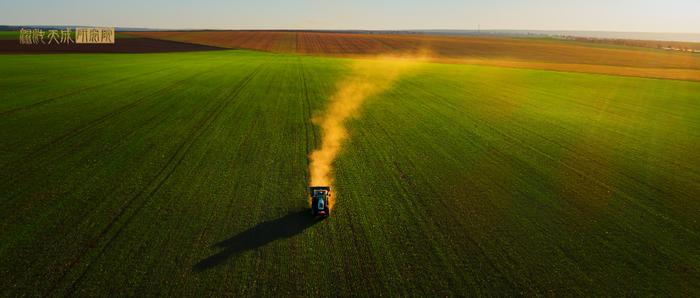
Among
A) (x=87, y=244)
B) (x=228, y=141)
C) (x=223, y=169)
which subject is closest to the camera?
(x=87, y=244)

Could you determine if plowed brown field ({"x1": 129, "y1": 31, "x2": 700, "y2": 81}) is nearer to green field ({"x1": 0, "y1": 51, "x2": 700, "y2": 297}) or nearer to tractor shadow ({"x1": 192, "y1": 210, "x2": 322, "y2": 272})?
green field ({"x1": 0, "y1": 51, "x2": 700, "y2": 297})

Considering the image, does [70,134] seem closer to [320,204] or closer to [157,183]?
[157,183]

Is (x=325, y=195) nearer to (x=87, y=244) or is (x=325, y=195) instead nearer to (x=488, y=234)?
(x=488, y=234)

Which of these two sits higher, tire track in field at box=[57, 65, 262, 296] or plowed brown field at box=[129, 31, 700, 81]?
plowed brown field at box=[129, 31, 700, 81]

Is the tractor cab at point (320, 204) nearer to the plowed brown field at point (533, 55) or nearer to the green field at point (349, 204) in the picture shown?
the green field at point (349, 204)

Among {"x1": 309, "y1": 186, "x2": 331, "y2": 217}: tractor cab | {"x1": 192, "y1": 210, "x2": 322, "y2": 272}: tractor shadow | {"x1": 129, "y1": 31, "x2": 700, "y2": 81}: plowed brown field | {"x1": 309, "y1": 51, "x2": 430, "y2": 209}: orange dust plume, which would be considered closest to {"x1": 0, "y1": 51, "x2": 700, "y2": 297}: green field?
{"x1": 192, "y1": 210, "x2": 322, "y2": 272}: tractor shadow

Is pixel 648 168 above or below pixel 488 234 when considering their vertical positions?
above

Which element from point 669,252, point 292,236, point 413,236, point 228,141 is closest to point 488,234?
point 413,236
